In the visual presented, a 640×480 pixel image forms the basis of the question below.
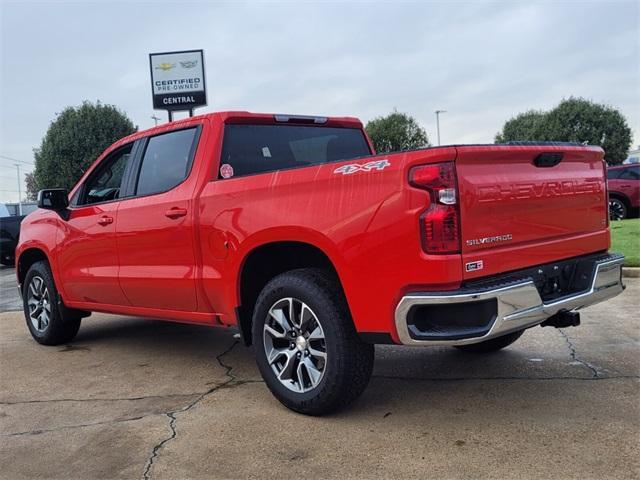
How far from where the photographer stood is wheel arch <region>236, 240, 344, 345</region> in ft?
12.2

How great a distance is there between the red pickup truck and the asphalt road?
0.37m

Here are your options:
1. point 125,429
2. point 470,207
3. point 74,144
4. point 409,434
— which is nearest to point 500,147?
point 470,207

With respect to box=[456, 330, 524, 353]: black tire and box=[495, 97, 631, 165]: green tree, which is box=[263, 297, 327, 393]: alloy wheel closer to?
box=[456, 330, 524, 353]: black tire

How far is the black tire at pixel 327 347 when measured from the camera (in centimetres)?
329

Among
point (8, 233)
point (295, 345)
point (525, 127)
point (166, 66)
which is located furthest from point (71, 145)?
point (525, 127)

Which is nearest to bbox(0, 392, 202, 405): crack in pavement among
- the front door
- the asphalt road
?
the asphalt road

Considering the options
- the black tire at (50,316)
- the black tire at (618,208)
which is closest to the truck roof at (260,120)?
the black tire at (50,316)

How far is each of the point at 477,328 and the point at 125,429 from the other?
2153mm

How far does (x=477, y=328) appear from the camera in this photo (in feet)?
9.58

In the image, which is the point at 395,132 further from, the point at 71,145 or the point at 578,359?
the point at 578,359

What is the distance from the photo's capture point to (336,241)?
3238 mm

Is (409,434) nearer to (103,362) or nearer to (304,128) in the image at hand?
(304,128)

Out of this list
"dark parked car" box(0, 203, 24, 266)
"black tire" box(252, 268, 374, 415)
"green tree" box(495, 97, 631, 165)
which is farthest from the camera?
"green tree" box(495, 97, 631, 165)

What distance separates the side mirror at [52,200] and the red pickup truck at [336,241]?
0.42 metres
